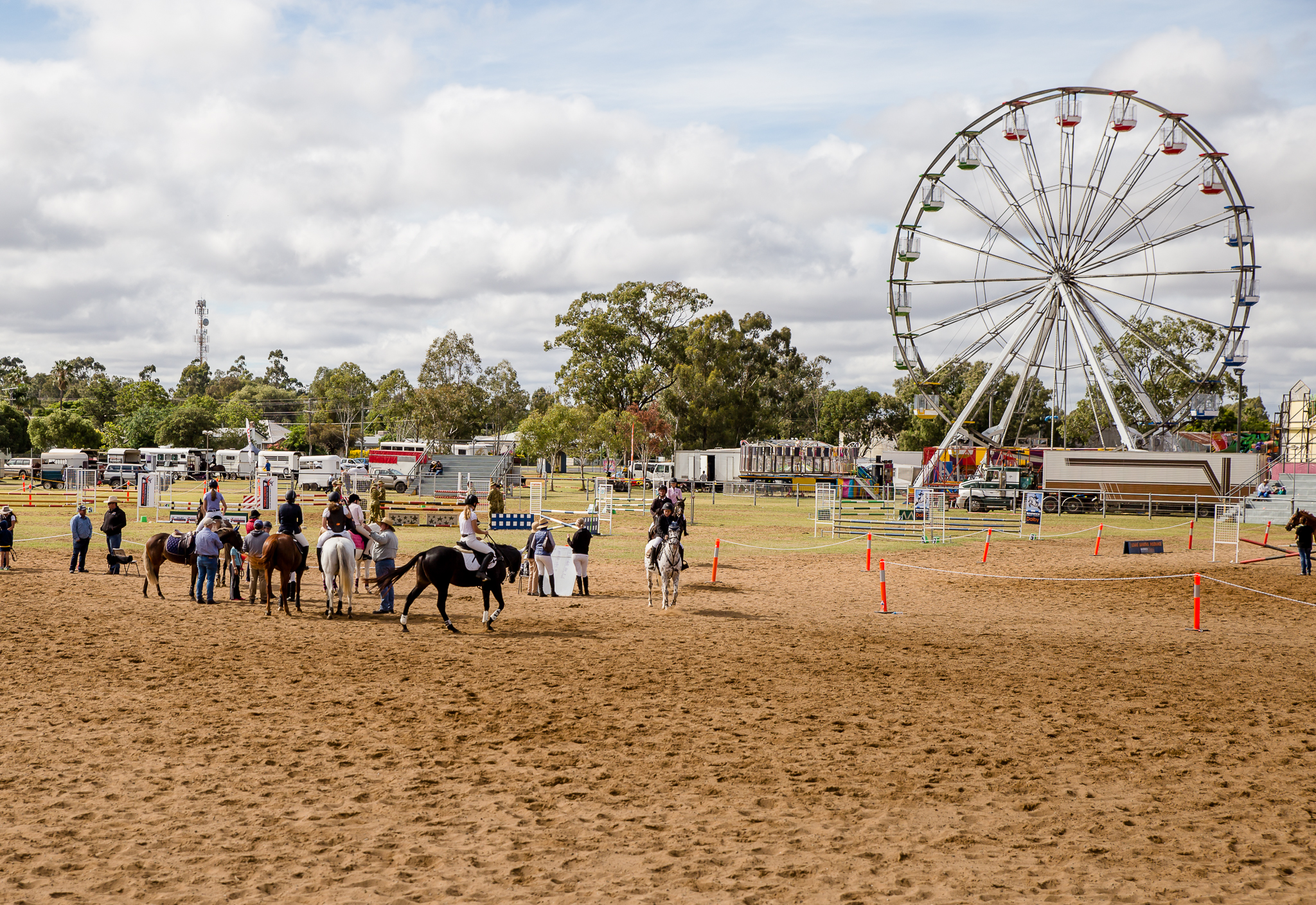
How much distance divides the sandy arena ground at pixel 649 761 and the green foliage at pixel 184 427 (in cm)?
8007

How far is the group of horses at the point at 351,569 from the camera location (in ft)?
46.1

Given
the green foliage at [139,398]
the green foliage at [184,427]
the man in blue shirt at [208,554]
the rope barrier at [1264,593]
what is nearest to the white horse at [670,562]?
the man in blue shirt at [208,554]

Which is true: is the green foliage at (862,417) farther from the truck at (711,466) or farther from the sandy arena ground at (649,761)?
the sandy arena ground at (649,761)

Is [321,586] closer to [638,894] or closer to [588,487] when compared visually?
[638,894]

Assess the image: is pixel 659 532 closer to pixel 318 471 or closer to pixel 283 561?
pixel 283 561

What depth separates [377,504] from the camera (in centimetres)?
2533

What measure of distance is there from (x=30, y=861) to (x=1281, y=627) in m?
16.4

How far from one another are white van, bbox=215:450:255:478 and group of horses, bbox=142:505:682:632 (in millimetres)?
49846

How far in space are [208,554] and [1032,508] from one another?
28.6 metres

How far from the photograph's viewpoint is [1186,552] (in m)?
26.7

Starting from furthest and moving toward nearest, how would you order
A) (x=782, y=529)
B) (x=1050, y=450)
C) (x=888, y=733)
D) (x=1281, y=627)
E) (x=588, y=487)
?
(x=588, y=487) → (x=1050, y=450) → (x=782, y=529) → (x=1281, y=627) → (x=888, y=733)

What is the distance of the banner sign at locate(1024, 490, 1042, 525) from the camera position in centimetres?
3531

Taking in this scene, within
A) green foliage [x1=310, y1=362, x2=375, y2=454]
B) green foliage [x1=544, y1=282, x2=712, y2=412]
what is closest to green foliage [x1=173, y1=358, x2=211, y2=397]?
green foliage [x1=310, y1=362, x2=375, y2=454]

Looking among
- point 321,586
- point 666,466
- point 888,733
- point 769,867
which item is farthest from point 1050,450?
point 769,867
